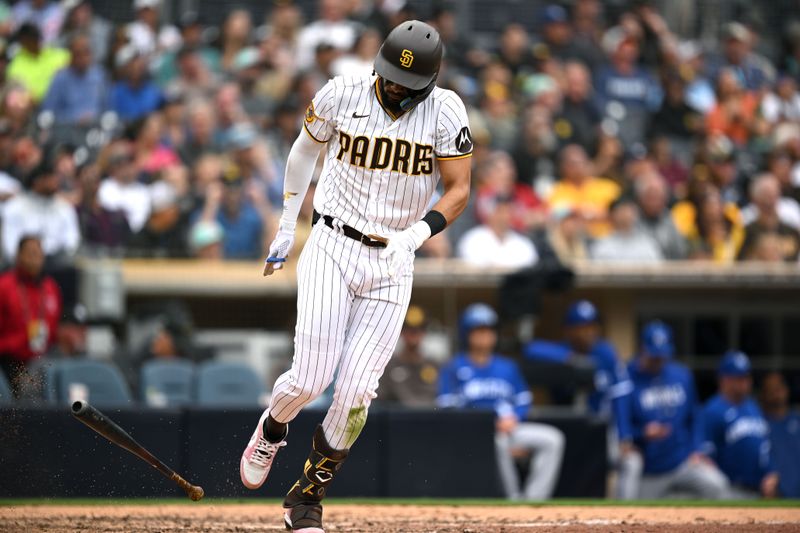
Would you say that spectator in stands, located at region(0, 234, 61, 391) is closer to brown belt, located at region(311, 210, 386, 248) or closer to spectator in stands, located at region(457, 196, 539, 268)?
spectator in stands, located at region(457, 196, 539, 268)

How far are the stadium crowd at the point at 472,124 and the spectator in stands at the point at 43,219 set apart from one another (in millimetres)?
16

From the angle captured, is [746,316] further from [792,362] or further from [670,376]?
[670,376]

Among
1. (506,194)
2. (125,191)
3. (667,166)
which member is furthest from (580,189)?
(125,191)

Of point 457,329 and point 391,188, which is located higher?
point 391,188

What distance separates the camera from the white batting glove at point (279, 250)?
6414mm

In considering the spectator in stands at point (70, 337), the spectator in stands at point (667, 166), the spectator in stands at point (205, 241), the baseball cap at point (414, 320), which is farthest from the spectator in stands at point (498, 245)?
the spectator in stands at point (70, 337)

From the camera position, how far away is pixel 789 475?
450 inches

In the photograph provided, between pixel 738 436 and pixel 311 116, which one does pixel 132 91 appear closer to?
pixel 738 436

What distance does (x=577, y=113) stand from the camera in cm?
1478

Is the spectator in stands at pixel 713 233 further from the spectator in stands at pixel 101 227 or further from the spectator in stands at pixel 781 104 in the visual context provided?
the spectator in stands at pixel 101 227

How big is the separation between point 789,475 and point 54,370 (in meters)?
6.29

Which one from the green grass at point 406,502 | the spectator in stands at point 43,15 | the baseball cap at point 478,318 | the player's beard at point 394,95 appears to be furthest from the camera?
the spectator in stands at point 43,15

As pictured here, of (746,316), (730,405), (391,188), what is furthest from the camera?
(746,316)

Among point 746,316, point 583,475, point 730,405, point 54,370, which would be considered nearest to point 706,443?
point 730,405
